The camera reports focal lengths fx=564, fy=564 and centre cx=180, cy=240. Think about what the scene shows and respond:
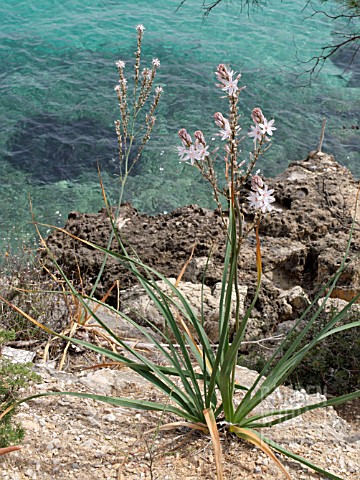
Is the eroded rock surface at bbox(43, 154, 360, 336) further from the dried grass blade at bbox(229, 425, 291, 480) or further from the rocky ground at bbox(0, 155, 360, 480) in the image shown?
the dried grass blade at bbox(229, 425, 291, 480)

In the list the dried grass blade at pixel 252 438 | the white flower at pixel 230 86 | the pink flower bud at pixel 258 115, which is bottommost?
the dried grass blade at pixel 252 438

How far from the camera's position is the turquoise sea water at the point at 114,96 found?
25.5ft

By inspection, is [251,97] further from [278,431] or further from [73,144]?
[278,431]

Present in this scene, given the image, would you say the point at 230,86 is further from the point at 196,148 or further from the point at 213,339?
the point at 213,339

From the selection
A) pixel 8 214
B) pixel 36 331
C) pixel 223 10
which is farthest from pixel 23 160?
pixel 223 10

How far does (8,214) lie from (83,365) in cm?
436

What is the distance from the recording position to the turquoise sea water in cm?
778

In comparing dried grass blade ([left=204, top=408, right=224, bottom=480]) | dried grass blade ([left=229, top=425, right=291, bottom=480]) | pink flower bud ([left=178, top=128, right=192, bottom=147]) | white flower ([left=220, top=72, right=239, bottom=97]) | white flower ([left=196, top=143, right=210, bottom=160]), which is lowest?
dried grass blade ([left=229, top=425, right=291, bottom=480])

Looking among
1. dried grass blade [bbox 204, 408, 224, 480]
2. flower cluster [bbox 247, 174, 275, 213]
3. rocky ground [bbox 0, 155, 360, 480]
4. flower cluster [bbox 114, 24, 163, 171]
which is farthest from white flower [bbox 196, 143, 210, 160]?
flower cluster [bbox 114, 24, 163, 171]

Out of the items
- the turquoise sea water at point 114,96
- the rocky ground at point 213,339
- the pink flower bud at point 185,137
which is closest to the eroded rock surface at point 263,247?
the rocky ground at point 213,339

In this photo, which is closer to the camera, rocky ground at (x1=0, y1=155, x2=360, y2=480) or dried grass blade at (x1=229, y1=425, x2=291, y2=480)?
dried grass blade at (x1=229, y1=425, x2=291, y2=480)

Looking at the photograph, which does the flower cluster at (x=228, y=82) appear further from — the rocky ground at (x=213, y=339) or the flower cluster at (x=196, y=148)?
the rocky ground at (x=213, y=339)

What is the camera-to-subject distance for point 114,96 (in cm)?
1000

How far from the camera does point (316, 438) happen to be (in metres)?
2.47
